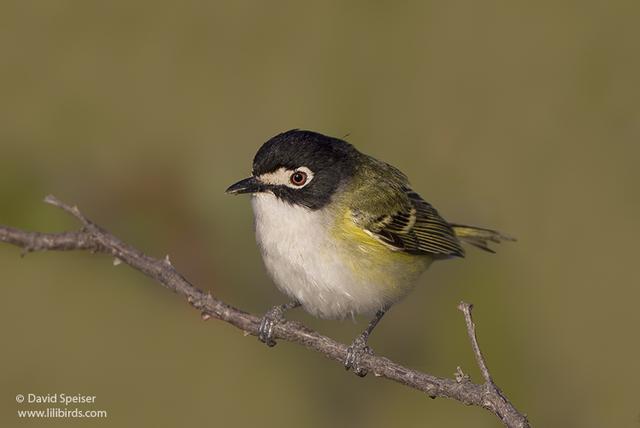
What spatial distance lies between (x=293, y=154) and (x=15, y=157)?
3239 mm

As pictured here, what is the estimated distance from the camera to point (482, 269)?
636cm

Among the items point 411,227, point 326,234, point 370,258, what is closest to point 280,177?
point 326,234

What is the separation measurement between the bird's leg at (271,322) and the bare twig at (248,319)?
2.2 inches

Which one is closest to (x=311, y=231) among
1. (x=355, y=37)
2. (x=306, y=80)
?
→ (x=306, y=80)

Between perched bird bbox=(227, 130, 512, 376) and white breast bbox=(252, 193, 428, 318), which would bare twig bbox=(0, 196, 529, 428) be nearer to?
perched bird bbox=(227, 130, 512, 376)

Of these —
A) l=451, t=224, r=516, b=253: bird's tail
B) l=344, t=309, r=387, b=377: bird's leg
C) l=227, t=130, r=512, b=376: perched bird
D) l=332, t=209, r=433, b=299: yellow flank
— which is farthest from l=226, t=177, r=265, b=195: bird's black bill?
l=451, t=224, r=516, b=253: bird's tail

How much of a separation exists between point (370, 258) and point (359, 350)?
73cm

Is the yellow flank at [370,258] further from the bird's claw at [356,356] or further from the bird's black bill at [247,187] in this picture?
the bird's black bill at [247,187]

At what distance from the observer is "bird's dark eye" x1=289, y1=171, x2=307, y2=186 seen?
17.2ft

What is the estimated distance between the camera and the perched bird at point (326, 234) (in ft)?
17.0

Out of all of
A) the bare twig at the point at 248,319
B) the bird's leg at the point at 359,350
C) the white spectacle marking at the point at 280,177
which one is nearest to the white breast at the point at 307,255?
the white spectacle marking at the point at 280,177

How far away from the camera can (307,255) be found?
17.3 feet

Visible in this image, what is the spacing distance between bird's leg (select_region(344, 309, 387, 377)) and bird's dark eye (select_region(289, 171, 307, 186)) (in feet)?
3.58

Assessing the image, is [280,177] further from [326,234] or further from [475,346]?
[475,346]
